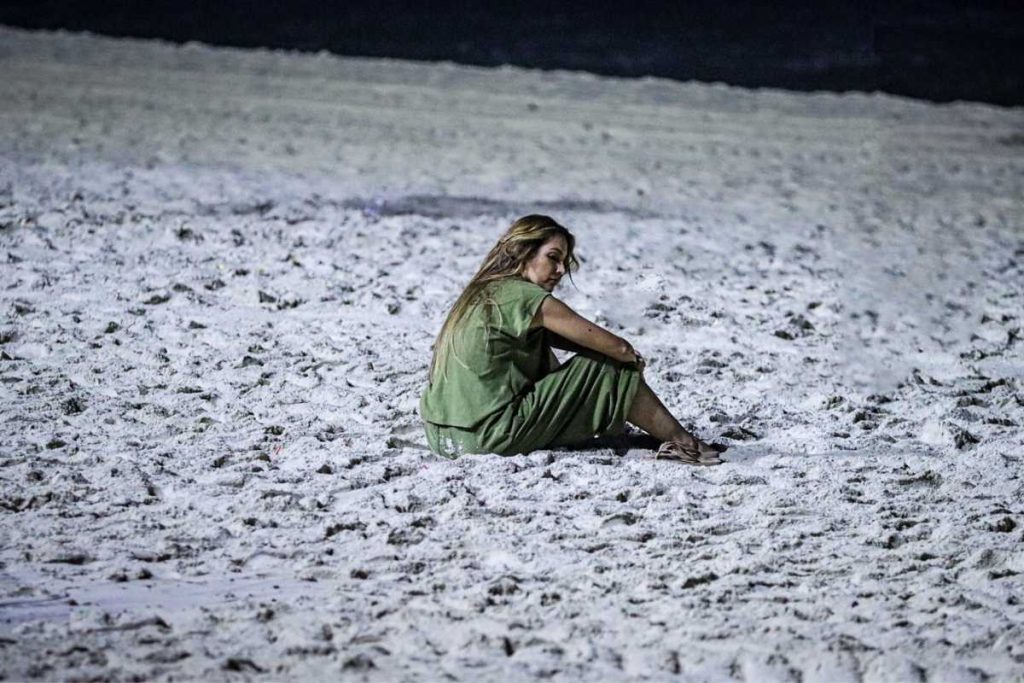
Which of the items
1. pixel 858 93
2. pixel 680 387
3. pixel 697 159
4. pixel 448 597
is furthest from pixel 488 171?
pixel 448 597

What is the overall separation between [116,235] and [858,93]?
7.74m

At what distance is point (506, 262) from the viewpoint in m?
4.50

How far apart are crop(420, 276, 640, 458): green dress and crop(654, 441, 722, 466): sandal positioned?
0.56 ft

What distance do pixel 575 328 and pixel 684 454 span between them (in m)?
0.58

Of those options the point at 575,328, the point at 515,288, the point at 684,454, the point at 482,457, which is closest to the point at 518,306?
the point at 515,288

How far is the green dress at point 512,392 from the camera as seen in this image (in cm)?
438

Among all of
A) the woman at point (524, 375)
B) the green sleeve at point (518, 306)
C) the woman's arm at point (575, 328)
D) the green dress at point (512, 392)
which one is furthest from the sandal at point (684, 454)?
the green sleeve at point (518, 306)

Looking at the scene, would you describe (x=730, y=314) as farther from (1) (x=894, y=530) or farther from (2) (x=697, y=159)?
(2) (x=697, y=159)

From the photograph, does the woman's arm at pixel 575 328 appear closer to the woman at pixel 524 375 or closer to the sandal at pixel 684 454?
the woman at pixel 524 375

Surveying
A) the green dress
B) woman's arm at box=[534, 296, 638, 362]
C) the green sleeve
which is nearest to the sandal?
the green dress

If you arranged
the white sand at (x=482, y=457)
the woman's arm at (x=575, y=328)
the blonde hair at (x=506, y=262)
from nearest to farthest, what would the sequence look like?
the white sand at (x=482, y=457), the woman's arm at (x=575, y=328), the blonde hair at (x=506, y=262)

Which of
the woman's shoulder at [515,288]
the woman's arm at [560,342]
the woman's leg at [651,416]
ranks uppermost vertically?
the woman's shoulder at [515,288]

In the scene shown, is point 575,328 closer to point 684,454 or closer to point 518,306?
point 518,306

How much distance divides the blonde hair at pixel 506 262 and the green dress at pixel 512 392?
27 mm
